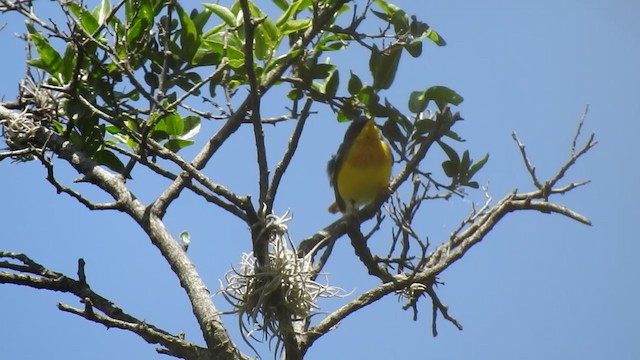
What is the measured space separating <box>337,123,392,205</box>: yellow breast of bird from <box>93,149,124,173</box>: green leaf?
1.67 meters

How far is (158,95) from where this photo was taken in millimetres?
3012

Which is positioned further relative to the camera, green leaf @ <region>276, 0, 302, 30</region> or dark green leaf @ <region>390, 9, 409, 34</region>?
dark green leaf @ <region>390, 9, 409, 34</region>

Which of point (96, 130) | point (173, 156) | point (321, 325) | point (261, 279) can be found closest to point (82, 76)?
point (96, 130)

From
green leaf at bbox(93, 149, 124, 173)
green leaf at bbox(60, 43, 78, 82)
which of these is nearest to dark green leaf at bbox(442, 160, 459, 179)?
green leaf at bbox(93, 149, 124, 173)

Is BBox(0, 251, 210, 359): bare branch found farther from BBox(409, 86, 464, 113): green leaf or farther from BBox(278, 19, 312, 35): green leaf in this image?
BBox(409, 86, 464, 113): green leaf

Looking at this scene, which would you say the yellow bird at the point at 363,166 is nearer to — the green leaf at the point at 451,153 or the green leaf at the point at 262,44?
the green leaf at the point at 451,153

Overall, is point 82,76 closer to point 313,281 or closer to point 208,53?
point 208,53

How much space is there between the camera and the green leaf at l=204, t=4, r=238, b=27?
10.8 ft

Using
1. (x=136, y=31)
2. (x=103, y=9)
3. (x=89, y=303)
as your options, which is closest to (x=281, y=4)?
(x=136, y=31)

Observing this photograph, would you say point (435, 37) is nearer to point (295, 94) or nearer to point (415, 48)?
point (415, 48)

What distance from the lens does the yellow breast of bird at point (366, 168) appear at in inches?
191

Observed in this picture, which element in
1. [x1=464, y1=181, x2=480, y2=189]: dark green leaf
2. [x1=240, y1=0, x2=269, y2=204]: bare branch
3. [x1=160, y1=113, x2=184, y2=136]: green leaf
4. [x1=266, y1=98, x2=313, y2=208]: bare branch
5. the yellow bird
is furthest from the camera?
the yellow bird

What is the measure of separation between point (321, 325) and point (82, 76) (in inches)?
60.3

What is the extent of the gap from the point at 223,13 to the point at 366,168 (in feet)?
5.99
